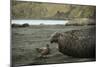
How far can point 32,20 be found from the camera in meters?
1.82

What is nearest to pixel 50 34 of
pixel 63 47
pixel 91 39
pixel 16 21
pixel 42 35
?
pixel 42 35

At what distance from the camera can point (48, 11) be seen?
6.15 ft

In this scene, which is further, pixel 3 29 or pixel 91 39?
pixel 91 39

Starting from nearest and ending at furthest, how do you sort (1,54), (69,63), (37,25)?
(1,54) < (37,25) < (69,63)

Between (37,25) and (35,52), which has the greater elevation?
(37,25)

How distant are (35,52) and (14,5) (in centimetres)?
54

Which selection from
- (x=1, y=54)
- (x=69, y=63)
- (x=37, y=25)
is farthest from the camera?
(x=69, y=63)

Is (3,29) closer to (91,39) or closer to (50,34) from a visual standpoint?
(50,34)

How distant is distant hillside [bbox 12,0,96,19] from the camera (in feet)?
5.82

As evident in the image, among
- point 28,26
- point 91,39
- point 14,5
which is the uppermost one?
point 14,5

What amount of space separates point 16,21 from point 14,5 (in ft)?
0.54

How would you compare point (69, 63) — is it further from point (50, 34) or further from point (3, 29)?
point (3, 29)

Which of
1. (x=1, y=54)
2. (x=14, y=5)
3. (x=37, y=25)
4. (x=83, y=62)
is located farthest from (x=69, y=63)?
(x=14, y=5)

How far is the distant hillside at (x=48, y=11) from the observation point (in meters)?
1.77
